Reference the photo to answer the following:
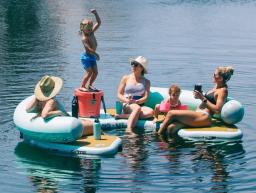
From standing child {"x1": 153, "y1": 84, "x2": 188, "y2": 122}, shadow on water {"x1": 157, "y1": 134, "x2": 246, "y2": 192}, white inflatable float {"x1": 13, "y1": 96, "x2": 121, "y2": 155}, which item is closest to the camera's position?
shadow on water {"x1": 157, "y1": 134, "x2": 246, "y2": 192}

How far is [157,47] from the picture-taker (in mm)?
28781

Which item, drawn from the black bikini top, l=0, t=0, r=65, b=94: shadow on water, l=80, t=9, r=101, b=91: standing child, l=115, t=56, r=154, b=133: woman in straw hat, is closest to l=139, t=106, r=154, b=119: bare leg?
l=115, t=56, r=154, b=133: woman in straw hat

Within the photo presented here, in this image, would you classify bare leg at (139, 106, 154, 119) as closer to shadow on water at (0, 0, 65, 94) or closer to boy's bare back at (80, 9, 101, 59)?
boy's bare back at (80, 9, 101, 59)

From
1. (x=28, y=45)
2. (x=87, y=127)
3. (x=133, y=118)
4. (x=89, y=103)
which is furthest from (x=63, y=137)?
(x=28, y=45)

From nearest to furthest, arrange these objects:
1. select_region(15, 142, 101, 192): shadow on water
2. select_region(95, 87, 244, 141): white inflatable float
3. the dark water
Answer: select_region(15, 142, 101, 192): shadow on water → the dark water → select_region(95, 87, 244, 141): white inflatable float

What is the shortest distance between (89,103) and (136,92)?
1.06 metres

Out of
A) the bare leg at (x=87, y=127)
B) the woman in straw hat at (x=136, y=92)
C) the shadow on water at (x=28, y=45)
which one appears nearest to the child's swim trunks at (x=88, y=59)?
the woman in straw hat at (x=136, y=92)

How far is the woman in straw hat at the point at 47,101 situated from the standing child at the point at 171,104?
196 centimetres

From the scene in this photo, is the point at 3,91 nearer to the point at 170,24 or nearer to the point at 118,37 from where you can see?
the point at 118,37

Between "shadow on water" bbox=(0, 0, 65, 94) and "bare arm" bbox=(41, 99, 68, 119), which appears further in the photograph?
"shadow on water" bbox=(0, 0, 65, 94)

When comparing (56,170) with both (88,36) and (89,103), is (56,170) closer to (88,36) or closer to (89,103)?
(89,103)

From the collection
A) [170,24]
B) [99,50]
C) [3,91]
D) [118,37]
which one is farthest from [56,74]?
[170,24]

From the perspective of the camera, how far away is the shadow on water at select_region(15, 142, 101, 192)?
12.1m

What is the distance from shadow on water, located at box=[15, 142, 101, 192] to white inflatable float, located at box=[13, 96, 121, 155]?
0.17 metres
